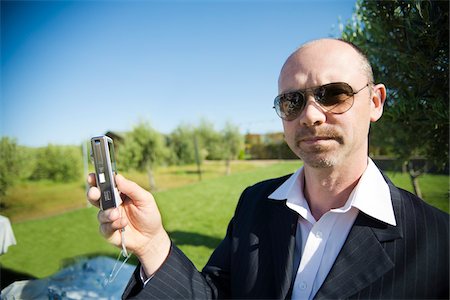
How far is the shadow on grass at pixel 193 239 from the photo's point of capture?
7953 mm

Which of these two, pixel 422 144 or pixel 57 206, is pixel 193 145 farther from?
pixel 422 144

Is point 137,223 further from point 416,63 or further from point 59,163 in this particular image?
point 59,163

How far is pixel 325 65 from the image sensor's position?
5.12 ft

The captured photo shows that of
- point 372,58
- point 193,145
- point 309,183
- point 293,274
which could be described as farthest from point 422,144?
point 193,145

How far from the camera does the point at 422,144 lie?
3.82 meters

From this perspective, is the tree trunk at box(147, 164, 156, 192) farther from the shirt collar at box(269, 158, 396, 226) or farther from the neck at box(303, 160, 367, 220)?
the neck at box(303, 160, 367, 220)

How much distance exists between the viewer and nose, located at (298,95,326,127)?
1554 millimetres

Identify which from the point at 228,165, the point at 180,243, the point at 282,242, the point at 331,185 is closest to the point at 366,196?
the point at 331,185

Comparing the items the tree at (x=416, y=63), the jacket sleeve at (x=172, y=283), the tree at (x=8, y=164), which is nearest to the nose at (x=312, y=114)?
the jacket sleeve at (x=172, y=283)

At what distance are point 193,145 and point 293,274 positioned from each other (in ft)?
86.2

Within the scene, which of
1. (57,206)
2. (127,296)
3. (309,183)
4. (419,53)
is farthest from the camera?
(57,206)

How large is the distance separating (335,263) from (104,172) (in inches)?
52.2

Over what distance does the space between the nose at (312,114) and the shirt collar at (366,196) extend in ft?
1.50

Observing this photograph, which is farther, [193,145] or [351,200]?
[193,145]
